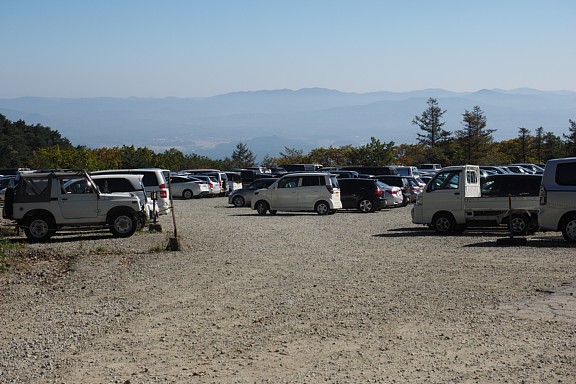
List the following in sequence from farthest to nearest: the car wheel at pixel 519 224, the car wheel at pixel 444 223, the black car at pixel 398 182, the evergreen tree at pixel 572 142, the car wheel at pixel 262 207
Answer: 1. the evergreen tree at pixel 572 142
2. the black car at pixel 398 182
3. the car wheel at pixel 262 207
4. the car wheel at pixel 444 223
5. the car wheel at pixel 519 224

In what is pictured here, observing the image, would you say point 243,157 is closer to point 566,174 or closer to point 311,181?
point 311,181

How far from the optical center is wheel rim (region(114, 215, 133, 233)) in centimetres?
2139

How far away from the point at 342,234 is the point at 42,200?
26.4ft

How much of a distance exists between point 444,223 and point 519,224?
210cm

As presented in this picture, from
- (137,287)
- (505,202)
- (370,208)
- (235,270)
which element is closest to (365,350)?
(137,287)

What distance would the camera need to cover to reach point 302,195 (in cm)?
3108

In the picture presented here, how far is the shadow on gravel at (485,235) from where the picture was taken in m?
18.3

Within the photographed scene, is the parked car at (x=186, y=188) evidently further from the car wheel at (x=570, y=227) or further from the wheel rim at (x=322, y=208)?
the car wheel at (x=570, y=227)

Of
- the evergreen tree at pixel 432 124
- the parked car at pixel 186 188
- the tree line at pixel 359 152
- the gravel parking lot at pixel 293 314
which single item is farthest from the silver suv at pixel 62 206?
the evergreen tree at pixel 432 124

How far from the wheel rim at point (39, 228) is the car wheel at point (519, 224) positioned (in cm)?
1212

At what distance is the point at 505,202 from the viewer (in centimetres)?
2078

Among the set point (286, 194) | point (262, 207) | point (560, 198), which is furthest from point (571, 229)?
point (262, 207)

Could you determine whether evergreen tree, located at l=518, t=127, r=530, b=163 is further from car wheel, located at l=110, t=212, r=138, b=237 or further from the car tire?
car wheel, located at l=110, t=212, r=138, b=237

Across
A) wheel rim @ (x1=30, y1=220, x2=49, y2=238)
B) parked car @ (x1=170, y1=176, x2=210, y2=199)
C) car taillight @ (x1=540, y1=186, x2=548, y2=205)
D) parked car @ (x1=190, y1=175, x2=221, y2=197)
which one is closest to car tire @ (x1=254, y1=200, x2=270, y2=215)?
wheel rim @ (x1=30, y1=220, x2=49, y2=238)
